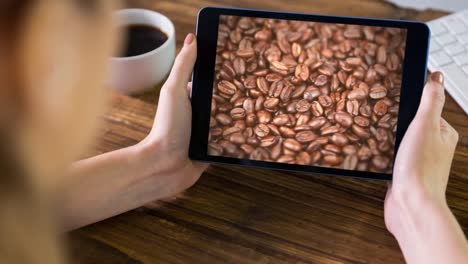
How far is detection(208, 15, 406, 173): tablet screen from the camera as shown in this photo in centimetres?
80

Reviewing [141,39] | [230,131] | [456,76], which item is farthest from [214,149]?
[456,76]

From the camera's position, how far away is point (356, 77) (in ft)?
2.66

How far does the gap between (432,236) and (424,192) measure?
6 cm

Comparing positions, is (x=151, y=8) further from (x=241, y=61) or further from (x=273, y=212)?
(x=273, y=212)

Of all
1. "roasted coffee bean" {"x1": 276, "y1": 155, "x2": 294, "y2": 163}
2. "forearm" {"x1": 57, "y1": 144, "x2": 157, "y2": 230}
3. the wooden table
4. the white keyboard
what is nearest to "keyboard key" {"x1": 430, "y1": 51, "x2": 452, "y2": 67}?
the white keyboard

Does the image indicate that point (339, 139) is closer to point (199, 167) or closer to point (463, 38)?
point (199, 167)

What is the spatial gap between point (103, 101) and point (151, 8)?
758mm

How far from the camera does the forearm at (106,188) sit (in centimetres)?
80

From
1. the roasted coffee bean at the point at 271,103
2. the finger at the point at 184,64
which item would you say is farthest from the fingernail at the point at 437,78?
the finger at the point at 184,64

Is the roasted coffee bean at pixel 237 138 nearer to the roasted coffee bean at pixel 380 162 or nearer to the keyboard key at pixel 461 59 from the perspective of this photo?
the roasted coffee bean at pixel 380 162

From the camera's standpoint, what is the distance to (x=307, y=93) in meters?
0.81

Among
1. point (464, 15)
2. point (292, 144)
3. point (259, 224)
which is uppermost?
point (464, 15)

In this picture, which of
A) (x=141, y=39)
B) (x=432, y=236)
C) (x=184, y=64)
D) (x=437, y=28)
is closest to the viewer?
(x=432, y=236)

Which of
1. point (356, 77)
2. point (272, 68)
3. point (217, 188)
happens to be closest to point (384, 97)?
point (356, 77)
